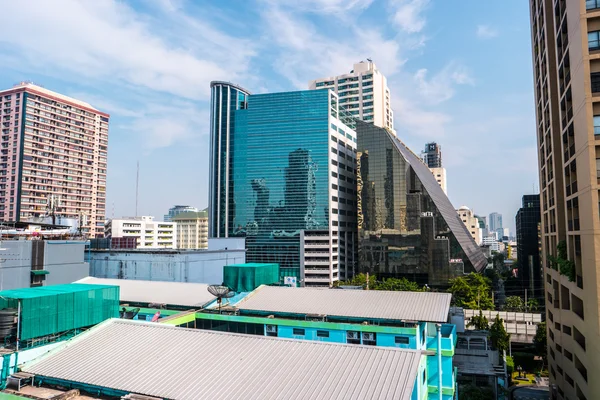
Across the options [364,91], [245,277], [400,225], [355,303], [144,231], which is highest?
[364,91]

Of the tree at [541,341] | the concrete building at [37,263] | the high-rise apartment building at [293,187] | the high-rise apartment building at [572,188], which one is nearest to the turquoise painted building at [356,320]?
the high-rise apartment building at [572,188]

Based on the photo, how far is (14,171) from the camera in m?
127

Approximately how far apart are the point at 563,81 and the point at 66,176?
144487 millimetres

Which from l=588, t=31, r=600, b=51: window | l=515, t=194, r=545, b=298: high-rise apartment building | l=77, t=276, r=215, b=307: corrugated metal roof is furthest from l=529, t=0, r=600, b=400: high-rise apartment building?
l=515, t=194, r=545, b=298: high-rise apartment building

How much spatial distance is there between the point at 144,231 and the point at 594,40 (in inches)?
6468

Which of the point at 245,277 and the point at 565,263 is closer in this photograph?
the point at 565,263

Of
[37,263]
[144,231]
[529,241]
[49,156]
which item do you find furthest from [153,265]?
[529,241]

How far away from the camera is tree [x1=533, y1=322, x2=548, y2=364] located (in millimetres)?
63344

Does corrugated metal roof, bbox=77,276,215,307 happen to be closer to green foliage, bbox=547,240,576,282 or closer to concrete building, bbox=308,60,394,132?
green foliage, bbox=547,240,576,282

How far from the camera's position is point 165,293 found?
47094 mm

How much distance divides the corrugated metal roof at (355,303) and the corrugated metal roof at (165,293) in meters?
6.20

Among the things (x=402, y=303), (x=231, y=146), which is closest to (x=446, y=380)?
(x=402, y=303)

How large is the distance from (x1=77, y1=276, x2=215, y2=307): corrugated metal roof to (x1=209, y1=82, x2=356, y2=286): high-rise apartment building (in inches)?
2840

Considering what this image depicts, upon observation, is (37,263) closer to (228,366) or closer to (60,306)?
(60,306)
